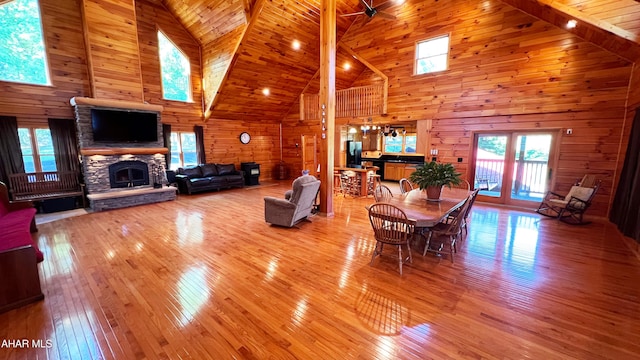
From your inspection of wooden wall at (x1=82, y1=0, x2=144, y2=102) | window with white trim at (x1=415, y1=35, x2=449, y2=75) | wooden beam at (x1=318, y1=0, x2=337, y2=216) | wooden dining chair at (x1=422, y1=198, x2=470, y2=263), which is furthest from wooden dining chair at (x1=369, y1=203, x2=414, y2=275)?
wooden wall at (x1=82, y1=0, x2=144, y2=102)

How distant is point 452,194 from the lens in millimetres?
4262

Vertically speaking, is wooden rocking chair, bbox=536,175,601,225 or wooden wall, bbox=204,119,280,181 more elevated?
wooden wall, bbox=204,119,280,181

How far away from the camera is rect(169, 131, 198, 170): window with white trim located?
8383 millimetres

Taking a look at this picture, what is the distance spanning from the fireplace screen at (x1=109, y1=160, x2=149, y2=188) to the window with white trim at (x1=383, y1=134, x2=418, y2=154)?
29.6 feet

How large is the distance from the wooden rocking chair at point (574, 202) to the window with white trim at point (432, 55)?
4.08m

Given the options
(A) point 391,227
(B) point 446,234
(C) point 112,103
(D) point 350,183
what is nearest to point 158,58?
(C) point 112,103

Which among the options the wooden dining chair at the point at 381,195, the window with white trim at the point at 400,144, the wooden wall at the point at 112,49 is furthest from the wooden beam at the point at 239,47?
the window with white trim at the point at 400,144

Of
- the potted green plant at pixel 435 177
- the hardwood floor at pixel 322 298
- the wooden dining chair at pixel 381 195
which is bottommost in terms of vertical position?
the hardwood floor at pixel 322 298

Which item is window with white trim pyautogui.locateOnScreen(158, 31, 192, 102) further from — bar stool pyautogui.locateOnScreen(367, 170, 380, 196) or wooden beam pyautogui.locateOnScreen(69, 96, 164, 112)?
bar stool pyautogui.locateOnScreen(367, 170, 380, 196)

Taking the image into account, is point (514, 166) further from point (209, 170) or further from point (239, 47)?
point (209, 170)

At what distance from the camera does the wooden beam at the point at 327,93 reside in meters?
5.01

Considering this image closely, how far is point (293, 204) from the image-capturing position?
457 cm

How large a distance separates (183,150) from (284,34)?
5111 millimetres

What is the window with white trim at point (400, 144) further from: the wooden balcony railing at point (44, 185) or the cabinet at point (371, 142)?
the wooden balcony railing at point (44, 185)
